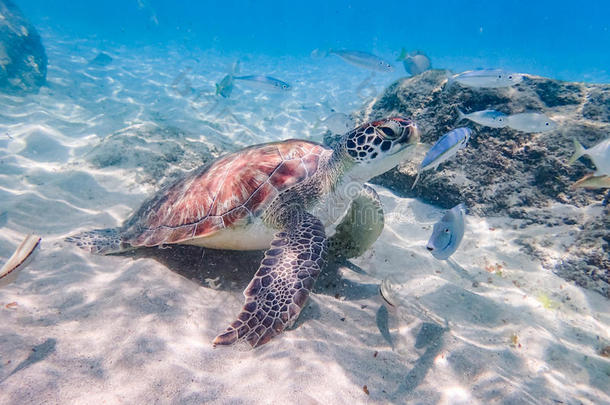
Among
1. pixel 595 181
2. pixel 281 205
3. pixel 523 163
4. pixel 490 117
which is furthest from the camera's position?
pixel 523 163

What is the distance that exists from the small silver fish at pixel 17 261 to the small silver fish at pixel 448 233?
2818mm

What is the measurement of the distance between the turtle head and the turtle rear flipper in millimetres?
2974

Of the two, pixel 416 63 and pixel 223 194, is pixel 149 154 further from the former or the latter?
pixel 416 63

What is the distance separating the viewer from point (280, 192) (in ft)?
10.7

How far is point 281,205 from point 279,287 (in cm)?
110

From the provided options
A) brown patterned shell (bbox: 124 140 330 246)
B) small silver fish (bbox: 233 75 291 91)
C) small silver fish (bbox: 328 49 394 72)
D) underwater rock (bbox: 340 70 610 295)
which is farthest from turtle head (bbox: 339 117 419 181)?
small silver fish (bbox: 328 49 394 72)

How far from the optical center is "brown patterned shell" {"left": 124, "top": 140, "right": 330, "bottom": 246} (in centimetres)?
316

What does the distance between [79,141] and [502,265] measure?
9.26 metres

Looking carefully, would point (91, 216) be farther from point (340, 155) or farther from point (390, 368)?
point (390, 368)

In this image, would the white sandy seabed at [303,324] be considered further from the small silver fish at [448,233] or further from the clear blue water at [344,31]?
the clear blue water at [344,31]

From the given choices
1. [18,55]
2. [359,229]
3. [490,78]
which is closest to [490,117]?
[490,78]

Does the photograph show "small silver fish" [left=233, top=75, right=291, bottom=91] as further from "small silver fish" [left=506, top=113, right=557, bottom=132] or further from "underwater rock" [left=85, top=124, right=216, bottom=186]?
"small silver fish" [left=506, top=113, right=557, bottom=132]

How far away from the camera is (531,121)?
12.3 ft

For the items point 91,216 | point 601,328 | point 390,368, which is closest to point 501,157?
point 601,328
